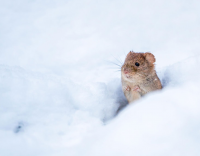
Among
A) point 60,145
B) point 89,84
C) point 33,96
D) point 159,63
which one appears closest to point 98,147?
point 60,145

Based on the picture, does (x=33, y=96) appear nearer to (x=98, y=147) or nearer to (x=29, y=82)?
(x=29, y=82)

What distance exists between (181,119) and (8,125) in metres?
1.38

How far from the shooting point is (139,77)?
267cm

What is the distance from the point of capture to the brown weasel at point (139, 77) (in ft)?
8.69

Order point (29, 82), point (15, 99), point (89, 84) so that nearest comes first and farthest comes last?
point (15, 99) → point (29, 82) → point (89, 84)

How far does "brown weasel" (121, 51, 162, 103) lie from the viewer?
8.69 ft

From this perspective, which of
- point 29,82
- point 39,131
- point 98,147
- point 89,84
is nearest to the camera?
point 98,147

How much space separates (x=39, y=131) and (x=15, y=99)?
1.61 ft

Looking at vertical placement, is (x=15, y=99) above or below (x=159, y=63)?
below

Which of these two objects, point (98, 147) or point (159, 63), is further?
point (159, 63)

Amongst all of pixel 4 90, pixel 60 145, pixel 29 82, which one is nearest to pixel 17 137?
pixel 60 145

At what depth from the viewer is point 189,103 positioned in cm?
168

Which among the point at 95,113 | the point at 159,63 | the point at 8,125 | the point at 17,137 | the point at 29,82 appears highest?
the point at 159,63

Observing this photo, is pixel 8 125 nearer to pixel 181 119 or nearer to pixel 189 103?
pixel 181 119
